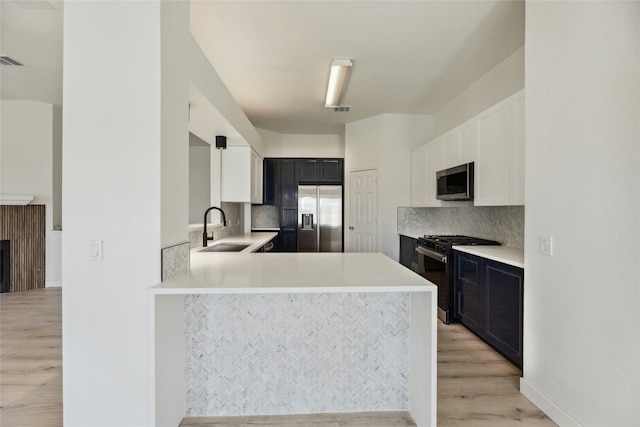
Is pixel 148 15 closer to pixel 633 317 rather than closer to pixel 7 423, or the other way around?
pixel 7 423

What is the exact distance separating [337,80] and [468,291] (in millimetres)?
2647

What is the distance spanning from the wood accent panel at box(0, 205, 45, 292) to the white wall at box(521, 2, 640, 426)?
244 inches

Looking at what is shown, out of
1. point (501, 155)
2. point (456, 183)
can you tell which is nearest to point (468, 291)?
point (456, 183)

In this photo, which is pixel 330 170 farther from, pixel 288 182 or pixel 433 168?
pixel 433 168

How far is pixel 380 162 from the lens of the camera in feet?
16.7

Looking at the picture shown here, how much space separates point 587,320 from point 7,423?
10.6 feet

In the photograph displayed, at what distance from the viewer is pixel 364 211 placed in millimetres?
5371

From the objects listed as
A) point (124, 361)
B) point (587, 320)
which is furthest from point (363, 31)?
point (124, 361)

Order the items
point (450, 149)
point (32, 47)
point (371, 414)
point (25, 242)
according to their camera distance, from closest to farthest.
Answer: point (371, 414) → point (32, 47) → point (450, 149) → point (25, 242)

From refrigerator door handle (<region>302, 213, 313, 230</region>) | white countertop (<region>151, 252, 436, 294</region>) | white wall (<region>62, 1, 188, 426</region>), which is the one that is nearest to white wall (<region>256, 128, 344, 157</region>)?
refrigerator door handle (<region>302, 213, 313, 230</region>)

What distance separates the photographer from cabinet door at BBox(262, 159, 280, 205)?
6000mm

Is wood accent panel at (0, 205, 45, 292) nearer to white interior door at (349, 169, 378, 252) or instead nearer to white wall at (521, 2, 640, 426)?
white interior door at (349, 169, 378, 252)

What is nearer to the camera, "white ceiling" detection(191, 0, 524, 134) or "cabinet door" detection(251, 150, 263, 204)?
"white ceiling" detection(191, 0, 524, 134)

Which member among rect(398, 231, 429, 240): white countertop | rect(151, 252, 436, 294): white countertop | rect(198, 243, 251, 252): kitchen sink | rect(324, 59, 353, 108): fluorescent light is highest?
rect(324, 59, 353, 108): fluorescent light
